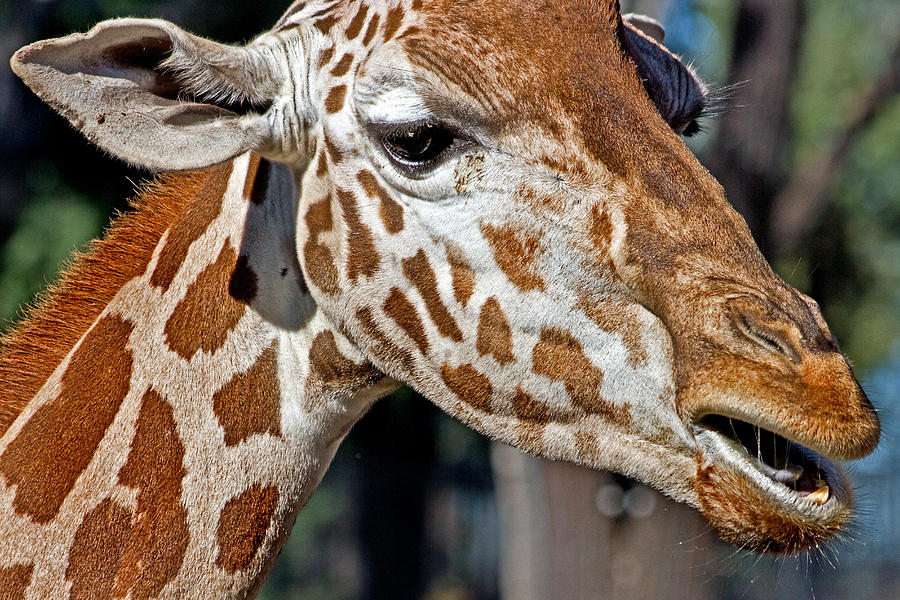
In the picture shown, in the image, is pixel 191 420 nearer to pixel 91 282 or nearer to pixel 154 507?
pixel 154 507

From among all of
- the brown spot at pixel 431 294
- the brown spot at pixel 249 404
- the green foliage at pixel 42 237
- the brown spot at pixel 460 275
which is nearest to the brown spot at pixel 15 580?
the brown spot at pixel 249 404

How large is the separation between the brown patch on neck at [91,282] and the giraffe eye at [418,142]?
810mm

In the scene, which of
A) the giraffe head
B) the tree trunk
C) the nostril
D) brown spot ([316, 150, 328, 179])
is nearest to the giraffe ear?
the giraffe head

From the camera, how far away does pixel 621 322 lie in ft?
8.80

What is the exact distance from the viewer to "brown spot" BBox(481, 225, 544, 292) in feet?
9.13

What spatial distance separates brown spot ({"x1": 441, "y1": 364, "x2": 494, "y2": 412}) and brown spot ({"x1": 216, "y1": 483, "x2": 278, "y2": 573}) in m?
0.67

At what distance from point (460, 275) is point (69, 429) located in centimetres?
137

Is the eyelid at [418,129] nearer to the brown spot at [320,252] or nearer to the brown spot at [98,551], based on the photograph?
the brown spot at [320,252]

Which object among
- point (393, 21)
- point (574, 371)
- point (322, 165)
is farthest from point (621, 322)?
point (393, 21)

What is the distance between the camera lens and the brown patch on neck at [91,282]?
135 inches

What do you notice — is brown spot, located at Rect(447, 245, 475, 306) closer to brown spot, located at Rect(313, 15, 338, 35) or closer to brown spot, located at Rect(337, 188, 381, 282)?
brown spot, located at Rect(337, 188, 381, 282)

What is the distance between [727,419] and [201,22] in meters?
11.4

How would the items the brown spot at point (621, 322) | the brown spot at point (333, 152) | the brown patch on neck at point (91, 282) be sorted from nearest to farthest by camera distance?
the brown spot at point (621, 322) < the brown spot at point (333, 152) < the brown patch on neck at point (91, 282)

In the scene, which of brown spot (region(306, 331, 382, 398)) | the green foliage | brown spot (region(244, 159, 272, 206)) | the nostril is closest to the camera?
the nostril
